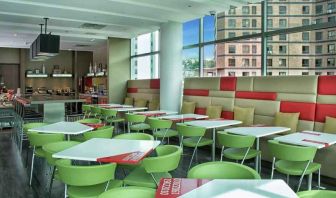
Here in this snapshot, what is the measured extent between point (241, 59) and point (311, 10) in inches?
72.4

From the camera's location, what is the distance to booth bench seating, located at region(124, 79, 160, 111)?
9133mm

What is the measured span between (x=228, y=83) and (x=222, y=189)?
16.5 ft

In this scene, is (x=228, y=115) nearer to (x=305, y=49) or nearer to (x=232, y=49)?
(x=232, y=49)

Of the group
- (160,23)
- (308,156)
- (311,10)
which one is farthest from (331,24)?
(160,23)

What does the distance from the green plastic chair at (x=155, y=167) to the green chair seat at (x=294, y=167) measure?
1.36 metres

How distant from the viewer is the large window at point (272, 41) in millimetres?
5312

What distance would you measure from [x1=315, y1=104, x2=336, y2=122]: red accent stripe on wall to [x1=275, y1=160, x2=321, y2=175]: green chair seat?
1652 mm

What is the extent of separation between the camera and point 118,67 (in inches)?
425

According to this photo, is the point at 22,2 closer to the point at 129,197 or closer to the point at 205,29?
the point at 205,29

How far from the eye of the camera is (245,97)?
627cm

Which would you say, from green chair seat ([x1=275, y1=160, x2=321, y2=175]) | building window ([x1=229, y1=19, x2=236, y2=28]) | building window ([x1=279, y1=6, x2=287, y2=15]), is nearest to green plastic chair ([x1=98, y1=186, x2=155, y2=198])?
green chair seat ([x1=275, y1=160, x2=321, y2=175])

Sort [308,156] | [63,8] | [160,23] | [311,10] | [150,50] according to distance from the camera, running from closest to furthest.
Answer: [308,156] < [311,10] < [63,8] < [160,23] < [150,50]

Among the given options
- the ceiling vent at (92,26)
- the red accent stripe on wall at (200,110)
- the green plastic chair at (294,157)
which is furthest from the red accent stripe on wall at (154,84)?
the green plastic chair at (294,157)

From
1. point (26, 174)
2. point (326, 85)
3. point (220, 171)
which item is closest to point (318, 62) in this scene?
point (326, 85)
